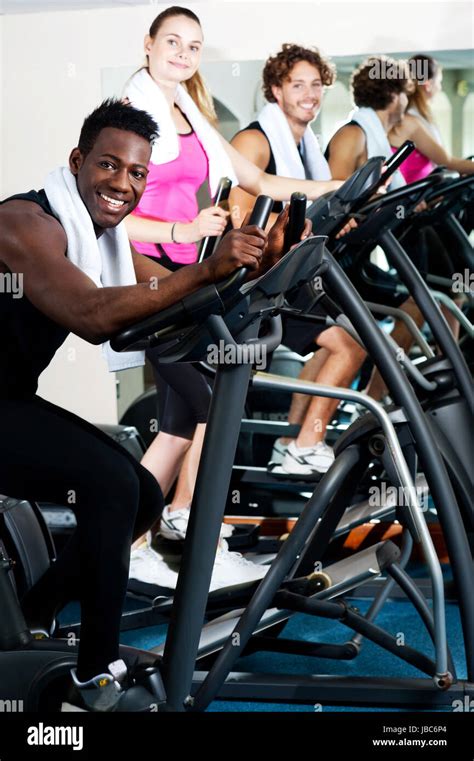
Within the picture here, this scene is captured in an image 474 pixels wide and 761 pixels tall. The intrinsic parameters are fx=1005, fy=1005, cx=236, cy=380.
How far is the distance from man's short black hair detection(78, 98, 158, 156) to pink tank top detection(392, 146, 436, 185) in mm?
2612

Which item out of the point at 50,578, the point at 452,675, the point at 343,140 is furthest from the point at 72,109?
the point at 452,675

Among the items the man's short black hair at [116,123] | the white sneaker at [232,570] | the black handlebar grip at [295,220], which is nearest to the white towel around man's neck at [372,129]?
A: the white sneaker at [232,570]

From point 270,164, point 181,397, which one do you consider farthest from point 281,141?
point 181,397

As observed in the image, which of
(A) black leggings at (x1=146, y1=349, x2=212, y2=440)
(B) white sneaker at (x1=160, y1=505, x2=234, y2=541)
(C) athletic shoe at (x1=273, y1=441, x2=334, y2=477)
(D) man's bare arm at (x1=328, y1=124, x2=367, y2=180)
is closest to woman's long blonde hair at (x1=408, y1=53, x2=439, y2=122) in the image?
(D) man's bare arm at (x1=328, y1=124, x2=367, y2=180)

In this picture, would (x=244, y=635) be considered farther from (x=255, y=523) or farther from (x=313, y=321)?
(x=255, y=523)

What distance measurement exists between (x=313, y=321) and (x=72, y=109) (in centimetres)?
204

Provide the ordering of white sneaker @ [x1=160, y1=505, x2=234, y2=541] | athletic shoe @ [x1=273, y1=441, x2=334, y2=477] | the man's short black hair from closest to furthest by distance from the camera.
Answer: the man's short black hair < white sneaker @ [x1=160, y1=505, x2=234, y2=541] < athletic shoe @ [x1=273, y1=441, x2=334, y2=477]

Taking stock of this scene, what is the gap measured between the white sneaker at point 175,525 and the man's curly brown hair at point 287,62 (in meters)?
1.86

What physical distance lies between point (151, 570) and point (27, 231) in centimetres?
162

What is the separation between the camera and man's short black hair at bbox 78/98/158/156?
7.03 ft

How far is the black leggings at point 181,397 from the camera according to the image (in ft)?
10.3

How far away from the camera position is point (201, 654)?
8.18 ft

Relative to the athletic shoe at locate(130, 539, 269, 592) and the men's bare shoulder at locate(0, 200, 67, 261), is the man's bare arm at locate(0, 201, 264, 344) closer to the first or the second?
the men's bare shoulder at locate(0, 200, 67, 261)

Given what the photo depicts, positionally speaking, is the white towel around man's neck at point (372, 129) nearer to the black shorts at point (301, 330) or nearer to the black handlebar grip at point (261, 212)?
the black shorts at point (301, 330)
